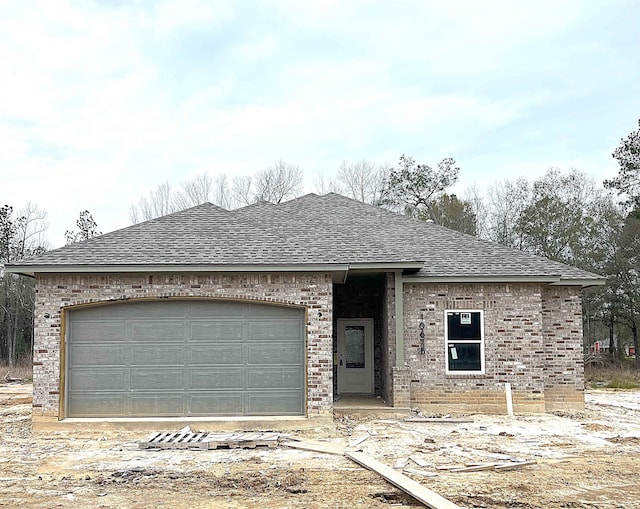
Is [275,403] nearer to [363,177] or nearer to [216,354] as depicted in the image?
[216,354]

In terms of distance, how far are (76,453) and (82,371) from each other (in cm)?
282

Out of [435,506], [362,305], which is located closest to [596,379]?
[362,305]

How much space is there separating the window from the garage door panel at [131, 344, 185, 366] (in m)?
6.03

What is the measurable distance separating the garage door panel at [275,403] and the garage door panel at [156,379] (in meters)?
1.45

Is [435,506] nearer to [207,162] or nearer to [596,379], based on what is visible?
[596,379]

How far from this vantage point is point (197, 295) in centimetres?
1462

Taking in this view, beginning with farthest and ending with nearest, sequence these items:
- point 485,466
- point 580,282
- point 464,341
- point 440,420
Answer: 1. point 580,282
2. point 464,341
3. point 440,420
4. point 485,466

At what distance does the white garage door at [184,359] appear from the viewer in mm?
14547

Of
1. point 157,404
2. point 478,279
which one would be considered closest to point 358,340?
point 478,279

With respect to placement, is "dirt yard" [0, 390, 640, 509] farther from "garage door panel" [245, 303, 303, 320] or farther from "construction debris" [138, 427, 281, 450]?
"garage door panel" [245, 303, 303, 320]

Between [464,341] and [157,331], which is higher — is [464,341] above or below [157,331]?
below

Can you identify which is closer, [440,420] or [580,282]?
[440,420]

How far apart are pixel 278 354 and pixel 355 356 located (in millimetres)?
5136

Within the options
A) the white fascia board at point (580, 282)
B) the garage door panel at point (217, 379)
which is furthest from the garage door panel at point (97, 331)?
the white fascia board at point (580, 282)
